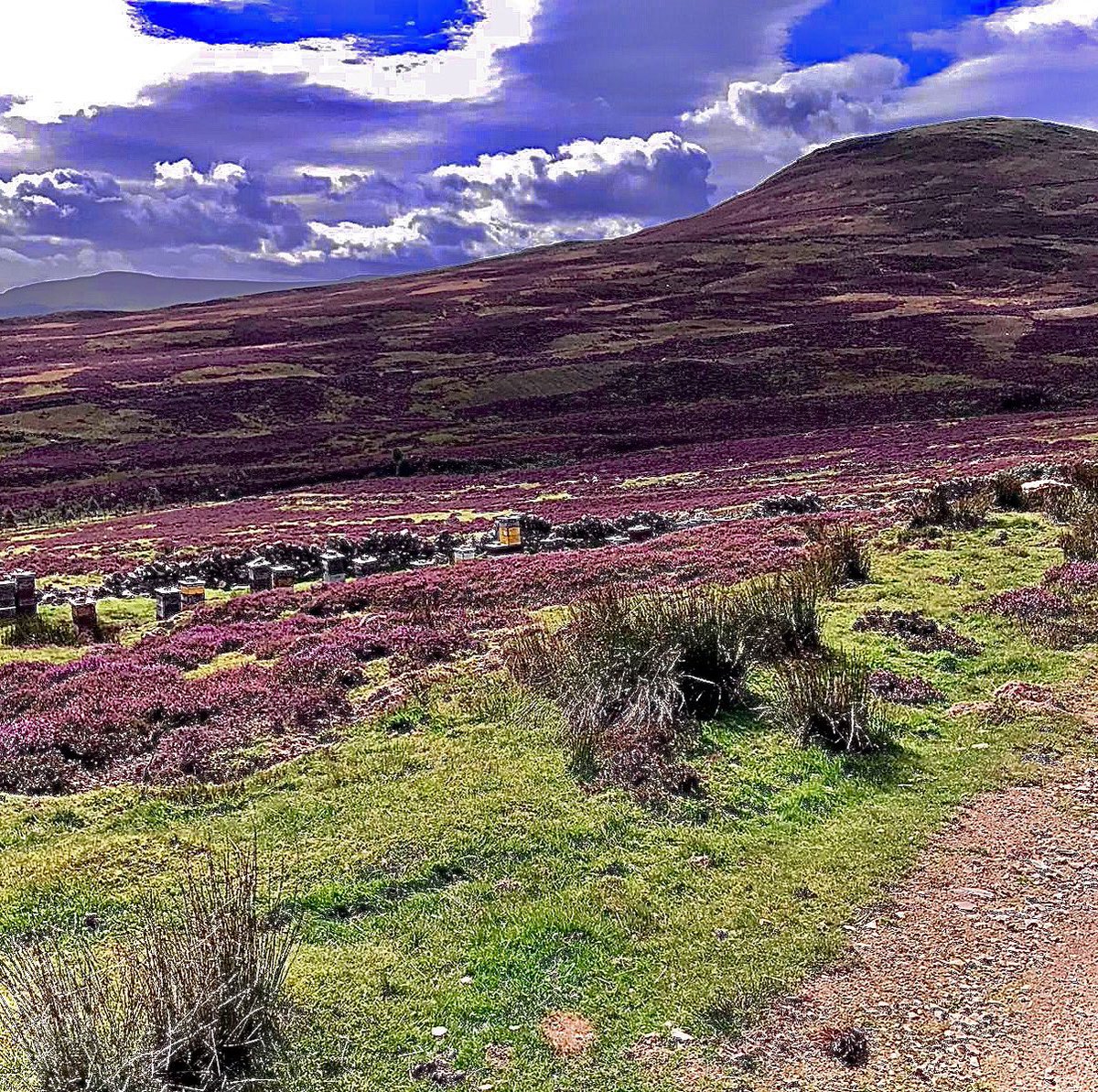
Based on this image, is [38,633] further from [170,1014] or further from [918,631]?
[918,631]

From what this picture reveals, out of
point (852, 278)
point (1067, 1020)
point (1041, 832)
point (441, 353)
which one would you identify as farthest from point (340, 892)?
point (852, 278)

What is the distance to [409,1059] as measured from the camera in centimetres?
655

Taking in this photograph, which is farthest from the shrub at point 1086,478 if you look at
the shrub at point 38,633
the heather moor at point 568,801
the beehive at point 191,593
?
the shrub at point 38,633

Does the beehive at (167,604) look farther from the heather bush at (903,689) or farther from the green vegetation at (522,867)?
the heather bush at (903,689)

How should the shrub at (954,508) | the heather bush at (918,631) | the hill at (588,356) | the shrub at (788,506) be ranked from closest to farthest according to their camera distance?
the heather bush at (918,631) < the shrub at (954,508) < the shrub at (788,506) < the hill at (588,356)

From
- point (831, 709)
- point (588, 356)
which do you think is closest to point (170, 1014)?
point (831, 709)

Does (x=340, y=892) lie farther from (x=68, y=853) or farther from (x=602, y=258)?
(x=602, y=258)

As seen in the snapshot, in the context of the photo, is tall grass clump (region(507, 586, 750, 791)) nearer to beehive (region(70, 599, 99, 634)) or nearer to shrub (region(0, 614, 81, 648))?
shrub (region(0, 614, 81, 648))

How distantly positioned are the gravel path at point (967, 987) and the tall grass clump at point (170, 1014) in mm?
3320

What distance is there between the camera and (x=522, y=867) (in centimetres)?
902

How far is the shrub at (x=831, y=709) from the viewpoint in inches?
443

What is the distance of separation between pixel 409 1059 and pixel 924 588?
47.0ft

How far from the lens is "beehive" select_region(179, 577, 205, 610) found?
2310 cm

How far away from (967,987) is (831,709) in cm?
457
